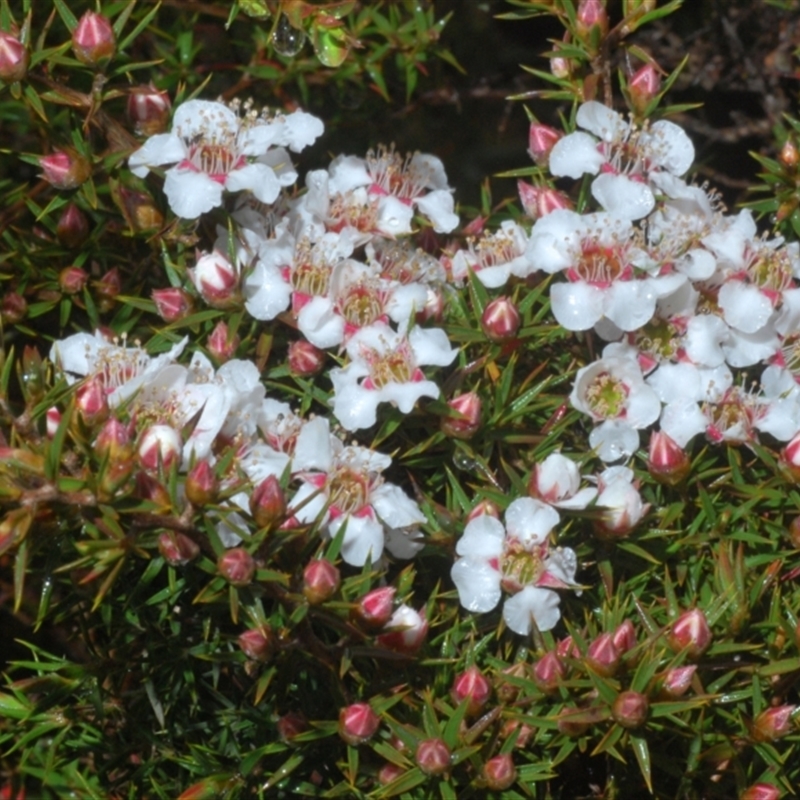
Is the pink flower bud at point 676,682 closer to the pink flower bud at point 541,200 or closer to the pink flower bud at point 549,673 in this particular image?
the pink flower bud at point 549,673

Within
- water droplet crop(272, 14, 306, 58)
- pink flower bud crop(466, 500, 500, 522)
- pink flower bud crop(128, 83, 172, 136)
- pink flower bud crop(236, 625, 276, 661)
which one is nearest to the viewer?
pink flower bud crop(236, 625, 276, 661)

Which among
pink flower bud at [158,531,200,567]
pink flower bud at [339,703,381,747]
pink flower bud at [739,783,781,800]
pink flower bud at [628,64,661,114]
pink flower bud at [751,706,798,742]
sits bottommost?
pink flower bud at [739,783,781,800]

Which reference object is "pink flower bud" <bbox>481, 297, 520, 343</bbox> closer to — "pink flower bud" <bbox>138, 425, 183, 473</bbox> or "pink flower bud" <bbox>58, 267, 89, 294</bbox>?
"pink flower bud" <bbox>138, 425, 183, 473</bbox>

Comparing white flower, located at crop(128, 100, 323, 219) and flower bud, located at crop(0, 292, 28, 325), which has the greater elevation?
white flower, located at crop(128, 100, 323, 219)

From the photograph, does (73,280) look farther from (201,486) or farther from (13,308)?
(201,486)

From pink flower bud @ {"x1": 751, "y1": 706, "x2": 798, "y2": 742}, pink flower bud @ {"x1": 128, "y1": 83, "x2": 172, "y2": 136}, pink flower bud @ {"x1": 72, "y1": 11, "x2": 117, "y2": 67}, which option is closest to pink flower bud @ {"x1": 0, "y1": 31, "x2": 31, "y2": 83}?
pink flower bud @ {"x1": 72, "y1": 11, "x2": 117, "y2": 67}

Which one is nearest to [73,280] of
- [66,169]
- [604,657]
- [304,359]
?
[66,169]

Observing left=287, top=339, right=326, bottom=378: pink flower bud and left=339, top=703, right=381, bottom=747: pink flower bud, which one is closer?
left=339, top=703, right=381, bottom=747: pink flower bud
